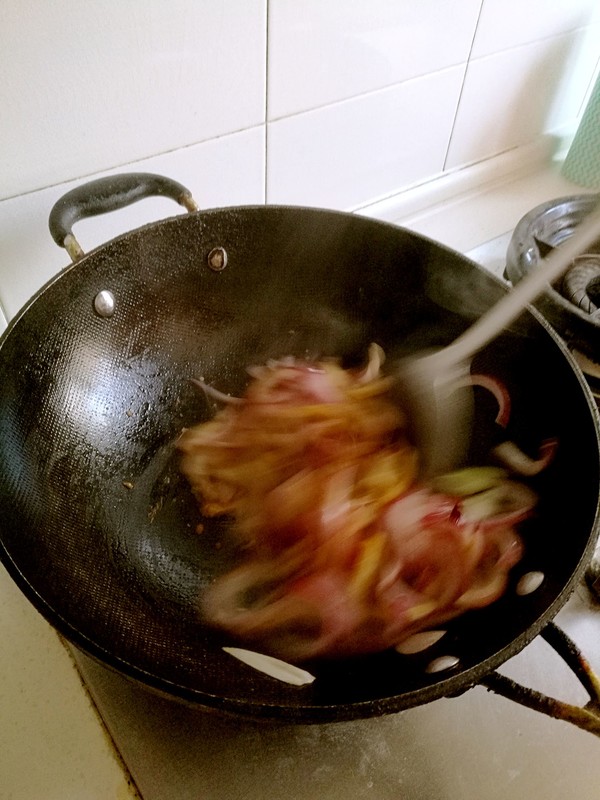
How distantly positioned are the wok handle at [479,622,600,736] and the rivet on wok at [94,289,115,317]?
Result: 455 mm

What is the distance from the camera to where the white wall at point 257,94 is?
1.89 feet

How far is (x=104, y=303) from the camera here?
25.2 inches

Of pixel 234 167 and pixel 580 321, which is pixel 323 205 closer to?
pixel 234 167

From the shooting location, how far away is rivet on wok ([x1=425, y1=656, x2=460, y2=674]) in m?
0.44

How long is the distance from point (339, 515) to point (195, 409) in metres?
0.21

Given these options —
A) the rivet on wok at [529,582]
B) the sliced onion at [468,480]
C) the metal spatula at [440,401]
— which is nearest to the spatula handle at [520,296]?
the metal spatula at [440,401]

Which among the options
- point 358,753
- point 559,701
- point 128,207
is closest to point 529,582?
point 559,701

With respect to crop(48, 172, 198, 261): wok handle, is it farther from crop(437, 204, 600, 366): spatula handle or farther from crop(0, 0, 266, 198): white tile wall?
crop(437, 204, 600, 366): spatula handle

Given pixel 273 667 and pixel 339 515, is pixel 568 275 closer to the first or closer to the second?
pixel 339 515

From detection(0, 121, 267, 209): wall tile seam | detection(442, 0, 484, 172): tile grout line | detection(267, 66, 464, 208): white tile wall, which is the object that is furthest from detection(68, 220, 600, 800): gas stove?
detection(442, 0, 484, 172): tile grout line

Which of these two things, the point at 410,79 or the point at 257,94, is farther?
the point at 410,79

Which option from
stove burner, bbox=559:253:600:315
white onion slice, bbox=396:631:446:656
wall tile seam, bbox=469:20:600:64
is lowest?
white onion slice, bbox=396:631:446:656

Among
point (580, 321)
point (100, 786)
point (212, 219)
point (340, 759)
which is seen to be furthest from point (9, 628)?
point (580, 321)

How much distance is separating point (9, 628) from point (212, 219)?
0.43 meters
